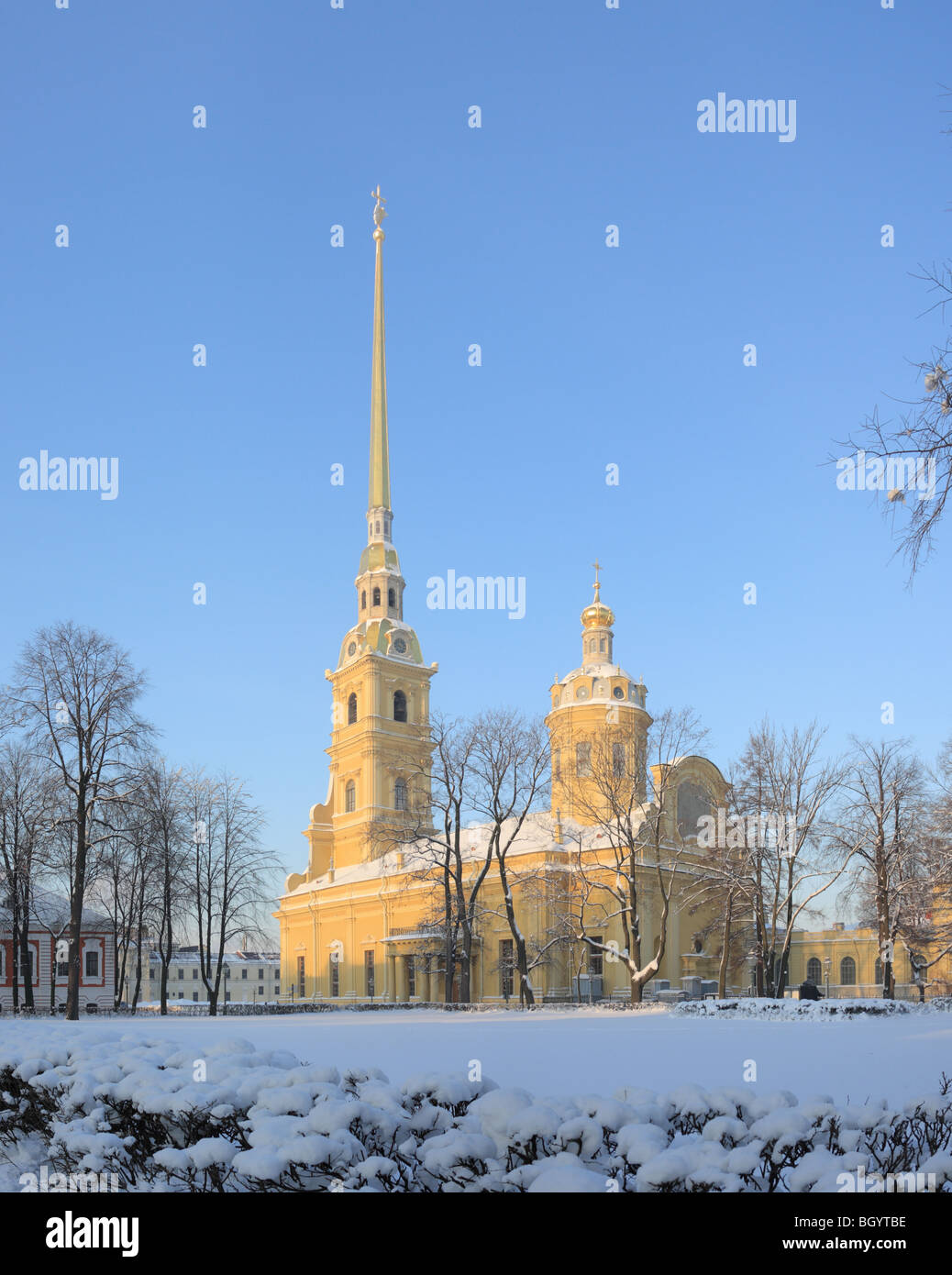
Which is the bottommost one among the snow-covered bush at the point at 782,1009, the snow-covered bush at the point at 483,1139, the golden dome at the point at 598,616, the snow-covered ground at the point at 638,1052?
the snow-covered bush at the point at 782,1009

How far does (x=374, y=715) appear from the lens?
7006cm

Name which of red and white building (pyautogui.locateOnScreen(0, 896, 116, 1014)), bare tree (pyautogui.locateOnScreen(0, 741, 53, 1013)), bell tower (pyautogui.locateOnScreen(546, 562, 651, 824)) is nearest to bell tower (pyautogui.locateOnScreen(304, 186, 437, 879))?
bell tower (pyautogui.locateOnScreen(546, 562, 651, 824))

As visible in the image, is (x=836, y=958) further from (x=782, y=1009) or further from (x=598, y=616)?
(x=782, y=1009)

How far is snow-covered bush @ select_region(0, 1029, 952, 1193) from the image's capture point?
18.6ft

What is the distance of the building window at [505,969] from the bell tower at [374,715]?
43.4ft

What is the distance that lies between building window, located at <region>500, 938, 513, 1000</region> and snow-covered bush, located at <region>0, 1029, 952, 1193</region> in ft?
154

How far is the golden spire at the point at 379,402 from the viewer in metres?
79.5

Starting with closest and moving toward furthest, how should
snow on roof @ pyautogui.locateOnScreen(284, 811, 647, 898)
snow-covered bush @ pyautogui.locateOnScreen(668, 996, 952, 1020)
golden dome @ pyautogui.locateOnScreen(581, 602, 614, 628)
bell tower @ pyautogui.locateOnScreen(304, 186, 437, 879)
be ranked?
snow-covered bush @ pyautogui.locateOnScreen(668, 996, 952, 1020) < snow on roof @ pyautogui.locateOnScreen(284, 811, 647, 898) < golden dome @ pyautogui.locateOnScreen(581, 602, 614, 628) < bell tower @ pyautogui.locateOnScreen(304, 186, 437, 879)

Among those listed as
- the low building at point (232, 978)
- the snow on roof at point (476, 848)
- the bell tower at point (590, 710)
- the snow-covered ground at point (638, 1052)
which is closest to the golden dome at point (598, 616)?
the bell tower at point (590, 710)

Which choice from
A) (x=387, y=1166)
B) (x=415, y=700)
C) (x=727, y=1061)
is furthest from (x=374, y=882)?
(x=387, y=1166)

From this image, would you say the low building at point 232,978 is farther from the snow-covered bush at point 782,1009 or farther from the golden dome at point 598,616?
the snow-covered bush at point 782,1009

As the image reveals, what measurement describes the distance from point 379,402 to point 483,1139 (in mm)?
79567

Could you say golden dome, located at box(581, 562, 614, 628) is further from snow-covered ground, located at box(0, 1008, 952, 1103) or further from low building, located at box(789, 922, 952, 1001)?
snow-covered ground, located at box(0, 1008, 952, 1103)
